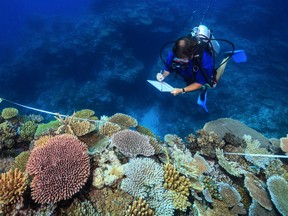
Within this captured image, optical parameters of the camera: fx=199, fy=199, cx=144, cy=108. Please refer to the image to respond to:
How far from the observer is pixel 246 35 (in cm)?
2705

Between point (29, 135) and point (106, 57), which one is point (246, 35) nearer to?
point (106, 57)

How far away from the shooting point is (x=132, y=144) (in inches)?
150

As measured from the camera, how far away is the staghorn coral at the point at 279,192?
4.32m

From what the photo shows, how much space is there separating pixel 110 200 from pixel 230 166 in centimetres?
349

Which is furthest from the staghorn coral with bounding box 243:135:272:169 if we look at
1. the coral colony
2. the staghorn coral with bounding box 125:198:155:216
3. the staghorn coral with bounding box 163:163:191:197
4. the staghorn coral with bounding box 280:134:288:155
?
the staghorn coral with bounding box 125:198:155:216

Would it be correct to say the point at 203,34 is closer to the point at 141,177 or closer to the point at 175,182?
the point at 175,182

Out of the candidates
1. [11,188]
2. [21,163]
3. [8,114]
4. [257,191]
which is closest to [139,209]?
[11,188]

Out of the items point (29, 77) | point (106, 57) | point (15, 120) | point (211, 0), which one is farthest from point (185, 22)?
point (15, 120)

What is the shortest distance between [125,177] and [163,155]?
1.16 m

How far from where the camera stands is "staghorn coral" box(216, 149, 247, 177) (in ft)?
16.5

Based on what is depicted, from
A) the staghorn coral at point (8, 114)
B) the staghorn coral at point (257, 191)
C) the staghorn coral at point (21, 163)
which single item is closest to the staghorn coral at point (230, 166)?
the staghorn coral at point (257, 191)

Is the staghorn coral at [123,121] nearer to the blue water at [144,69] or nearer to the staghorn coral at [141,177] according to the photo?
the staghorn coral at [141,177]

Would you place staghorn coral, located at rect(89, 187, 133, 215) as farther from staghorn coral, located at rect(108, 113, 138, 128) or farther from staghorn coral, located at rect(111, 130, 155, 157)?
staghorn coral, located at rect(108, 113, 138, 128)

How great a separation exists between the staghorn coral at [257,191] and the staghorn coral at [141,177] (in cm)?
260
